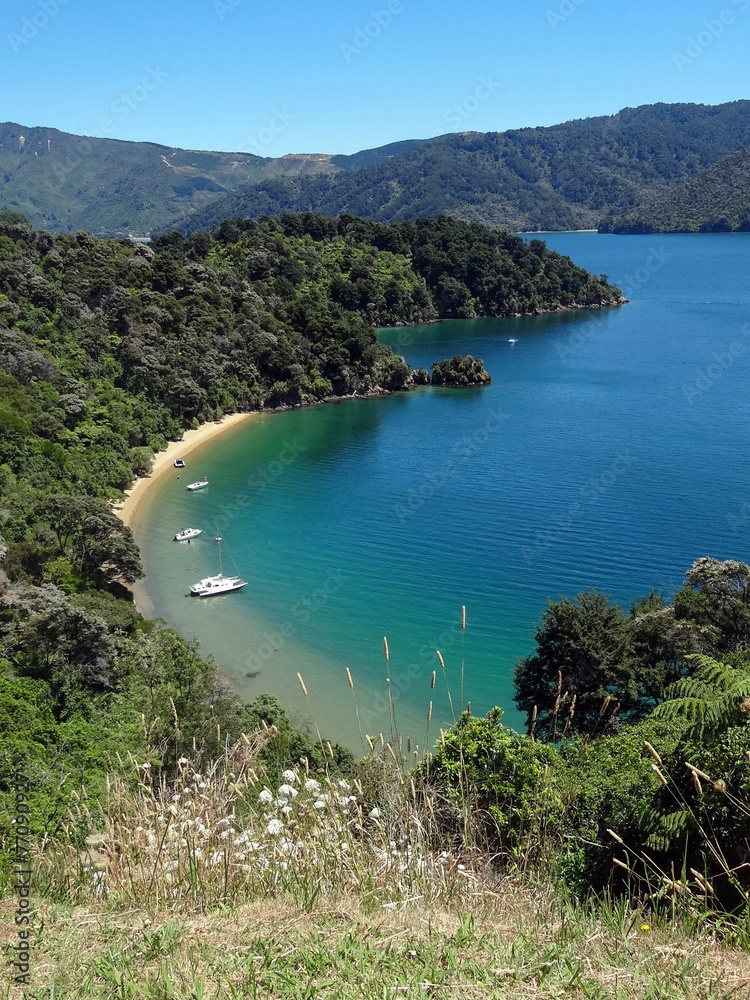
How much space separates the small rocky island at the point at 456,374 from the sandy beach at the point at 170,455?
16255 mm

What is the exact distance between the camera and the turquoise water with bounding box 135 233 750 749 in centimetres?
2228

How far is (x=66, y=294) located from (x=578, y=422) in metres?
34.8

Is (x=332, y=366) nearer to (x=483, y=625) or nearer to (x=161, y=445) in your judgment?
(x=161, y=445)

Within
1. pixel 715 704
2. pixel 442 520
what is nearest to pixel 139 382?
pixel 442 520

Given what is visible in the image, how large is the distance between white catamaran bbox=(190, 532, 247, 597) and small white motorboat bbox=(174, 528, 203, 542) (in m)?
4.42

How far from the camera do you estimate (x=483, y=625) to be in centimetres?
2355

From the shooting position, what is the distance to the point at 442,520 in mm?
32719

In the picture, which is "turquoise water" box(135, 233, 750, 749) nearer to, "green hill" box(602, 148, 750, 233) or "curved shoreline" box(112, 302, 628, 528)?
"curved shoreline" box(112, 302, 628, 528)

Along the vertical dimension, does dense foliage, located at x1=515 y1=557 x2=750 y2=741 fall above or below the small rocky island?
below

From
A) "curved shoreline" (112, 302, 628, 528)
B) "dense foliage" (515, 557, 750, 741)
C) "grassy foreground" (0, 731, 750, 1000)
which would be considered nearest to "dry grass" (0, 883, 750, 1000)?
"grassy foreground" (0, 731, 750, 1000)

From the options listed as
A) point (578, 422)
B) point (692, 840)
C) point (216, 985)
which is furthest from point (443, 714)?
point (578, 422)

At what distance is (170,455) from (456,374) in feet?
87.9

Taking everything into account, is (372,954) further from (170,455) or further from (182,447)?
(182,447)

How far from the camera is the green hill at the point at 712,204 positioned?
176m
